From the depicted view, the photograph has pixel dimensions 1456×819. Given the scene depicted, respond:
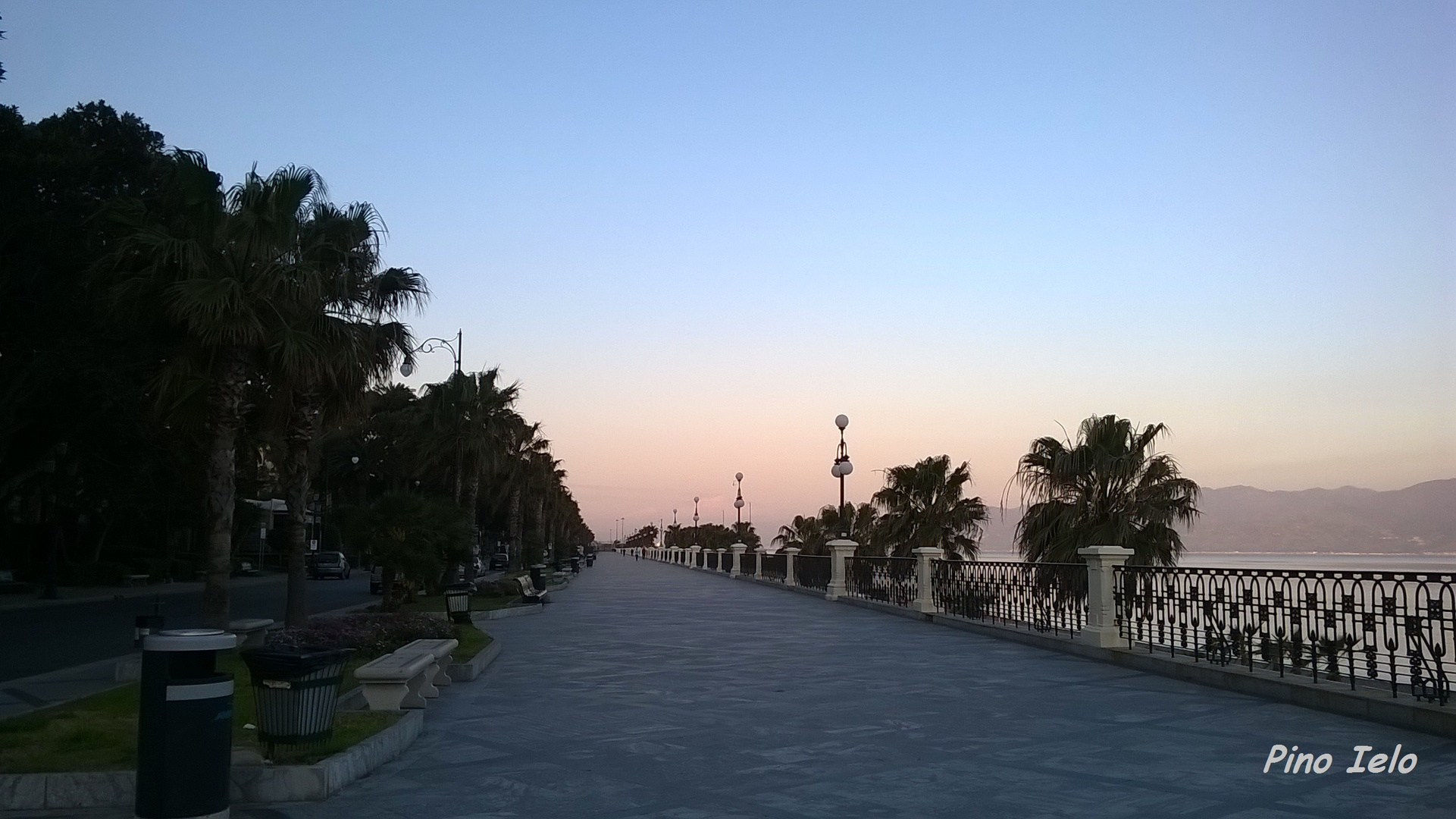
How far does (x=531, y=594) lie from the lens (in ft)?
96.5

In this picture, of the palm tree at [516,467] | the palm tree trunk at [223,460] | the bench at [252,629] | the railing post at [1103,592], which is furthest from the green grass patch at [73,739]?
the palm tree at [516,467]

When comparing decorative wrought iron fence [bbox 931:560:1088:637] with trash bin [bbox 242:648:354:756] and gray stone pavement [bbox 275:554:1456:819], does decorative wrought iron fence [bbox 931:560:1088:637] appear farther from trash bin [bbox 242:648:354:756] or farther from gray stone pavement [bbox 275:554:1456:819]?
trash bin [bbox 242:648:354:756]

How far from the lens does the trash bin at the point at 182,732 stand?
6016mm

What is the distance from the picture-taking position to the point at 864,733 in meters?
9.47

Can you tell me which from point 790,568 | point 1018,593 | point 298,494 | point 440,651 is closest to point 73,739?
point 440,651

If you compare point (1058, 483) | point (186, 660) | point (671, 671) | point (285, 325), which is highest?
point (285, 325)

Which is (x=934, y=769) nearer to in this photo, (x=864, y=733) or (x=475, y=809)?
(x=864, y=733)

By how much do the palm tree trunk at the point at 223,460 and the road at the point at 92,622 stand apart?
118 centimetres

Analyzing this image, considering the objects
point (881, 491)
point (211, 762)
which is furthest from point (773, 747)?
point (881, 491)

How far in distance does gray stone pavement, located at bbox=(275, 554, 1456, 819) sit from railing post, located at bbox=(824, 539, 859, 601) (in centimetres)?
1443

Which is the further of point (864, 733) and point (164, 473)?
point (164, 473)

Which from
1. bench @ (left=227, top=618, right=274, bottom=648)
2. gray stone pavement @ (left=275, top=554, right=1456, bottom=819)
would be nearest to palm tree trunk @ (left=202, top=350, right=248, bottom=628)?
bench @ (left=227, top=618, right=274, bottom=648)

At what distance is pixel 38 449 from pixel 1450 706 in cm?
3765

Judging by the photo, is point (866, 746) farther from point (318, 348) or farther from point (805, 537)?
point (805, 537)
